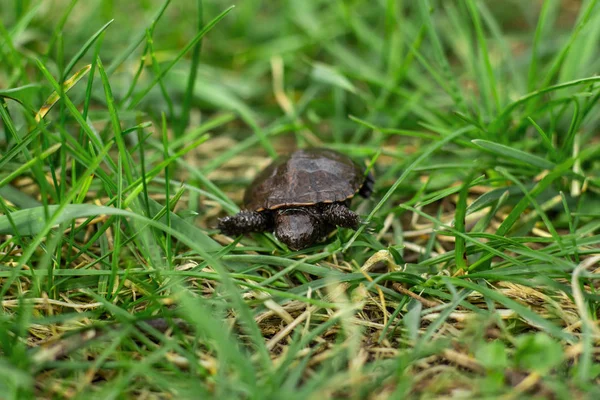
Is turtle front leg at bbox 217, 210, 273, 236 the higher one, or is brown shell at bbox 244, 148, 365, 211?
brown shell at bbox 244, 148, 365, 211

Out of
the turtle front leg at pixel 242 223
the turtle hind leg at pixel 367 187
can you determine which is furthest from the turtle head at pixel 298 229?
the turtle hind leg at pixel 367 187

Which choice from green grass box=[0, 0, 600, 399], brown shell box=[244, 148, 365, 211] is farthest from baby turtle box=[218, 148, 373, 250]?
green grass box=[0, 0, 600, 399]

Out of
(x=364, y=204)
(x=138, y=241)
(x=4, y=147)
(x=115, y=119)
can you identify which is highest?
(x=115, y=119)

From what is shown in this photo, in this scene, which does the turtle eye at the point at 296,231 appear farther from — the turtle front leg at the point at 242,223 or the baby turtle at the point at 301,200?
the turtle front leg at the point at 242,223

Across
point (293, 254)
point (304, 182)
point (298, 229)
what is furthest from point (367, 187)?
point (293, 254)

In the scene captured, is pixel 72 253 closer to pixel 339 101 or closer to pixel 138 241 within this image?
pixel 138 241

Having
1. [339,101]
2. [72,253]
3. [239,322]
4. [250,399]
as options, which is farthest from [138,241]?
[339,101]

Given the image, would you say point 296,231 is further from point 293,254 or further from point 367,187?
point 367,187

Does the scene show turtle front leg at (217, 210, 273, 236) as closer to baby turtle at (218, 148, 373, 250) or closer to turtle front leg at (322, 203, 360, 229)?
baby turtle at (218, 148, 373, 250)
